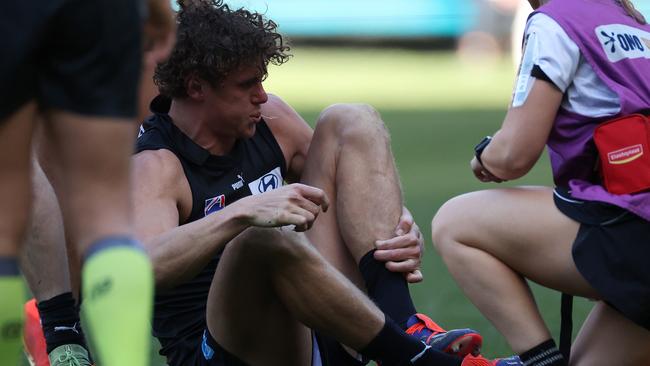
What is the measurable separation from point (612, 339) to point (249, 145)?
1.35 metres

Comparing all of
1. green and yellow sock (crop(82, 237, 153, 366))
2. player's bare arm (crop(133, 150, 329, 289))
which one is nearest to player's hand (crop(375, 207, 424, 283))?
player's bare arm (crop(133, 150, 329, 289))

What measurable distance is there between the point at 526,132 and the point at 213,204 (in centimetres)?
104

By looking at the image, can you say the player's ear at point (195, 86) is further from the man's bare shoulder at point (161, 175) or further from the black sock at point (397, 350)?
the black sock at point (397, 350)

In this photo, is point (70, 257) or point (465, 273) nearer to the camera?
point (465, 273)

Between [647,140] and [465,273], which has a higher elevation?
[647,140]

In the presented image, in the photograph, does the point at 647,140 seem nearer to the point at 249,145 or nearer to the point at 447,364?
the point at 447,364

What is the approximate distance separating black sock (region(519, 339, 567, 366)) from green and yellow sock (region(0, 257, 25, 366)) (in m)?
1.67

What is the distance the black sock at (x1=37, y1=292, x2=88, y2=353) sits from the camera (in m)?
4.23

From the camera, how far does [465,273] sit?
13.1 ft

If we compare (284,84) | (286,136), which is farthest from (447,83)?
(286,136)

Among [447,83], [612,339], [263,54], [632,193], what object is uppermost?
[263,54]

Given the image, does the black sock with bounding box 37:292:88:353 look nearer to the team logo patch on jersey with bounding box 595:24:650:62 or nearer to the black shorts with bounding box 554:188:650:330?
the black shorts with bounding box 554:188:650:330

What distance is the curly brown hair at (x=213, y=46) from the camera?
421 centimetres

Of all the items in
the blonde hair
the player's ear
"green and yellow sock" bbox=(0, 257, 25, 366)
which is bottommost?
the player's ear
